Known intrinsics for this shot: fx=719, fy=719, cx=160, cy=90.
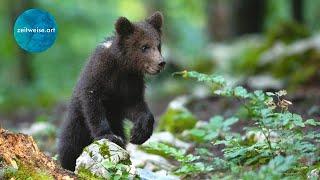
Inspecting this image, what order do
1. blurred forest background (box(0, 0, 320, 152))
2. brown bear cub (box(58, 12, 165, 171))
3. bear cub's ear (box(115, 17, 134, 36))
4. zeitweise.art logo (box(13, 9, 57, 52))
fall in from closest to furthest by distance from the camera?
zeitweise.art logo (box(13, 9, 57, 52)) → brown bear cub (box(58, 12, 165, 171)) → bear cub's ear (box(115, 17, 134, 36)) → blurred forest background (box(0, 0, 320, 152))

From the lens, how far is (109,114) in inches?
278

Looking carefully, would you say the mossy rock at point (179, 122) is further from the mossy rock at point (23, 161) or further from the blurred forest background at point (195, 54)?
the mossy rock at point (23, 161)

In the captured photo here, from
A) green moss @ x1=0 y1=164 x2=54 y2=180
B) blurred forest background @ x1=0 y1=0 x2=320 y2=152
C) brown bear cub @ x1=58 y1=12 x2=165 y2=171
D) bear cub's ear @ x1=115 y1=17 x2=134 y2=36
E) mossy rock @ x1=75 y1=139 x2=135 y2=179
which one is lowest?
green moss @ x1=0 y1=164 x2=54 y2=180

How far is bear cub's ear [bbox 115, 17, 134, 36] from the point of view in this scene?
6945mm

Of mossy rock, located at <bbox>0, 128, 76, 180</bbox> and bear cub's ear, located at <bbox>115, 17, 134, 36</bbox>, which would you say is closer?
mossy rock, located at <bbox>0, 128, 76, 180</bbox>

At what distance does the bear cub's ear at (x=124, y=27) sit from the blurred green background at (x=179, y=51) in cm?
128

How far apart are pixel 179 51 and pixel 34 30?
1830cm

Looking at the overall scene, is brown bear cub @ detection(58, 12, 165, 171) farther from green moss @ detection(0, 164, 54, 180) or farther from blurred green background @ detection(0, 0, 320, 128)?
green moss @ detection(0, 164, 54, 180)

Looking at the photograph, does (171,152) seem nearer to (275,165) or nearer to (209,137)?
(209,137)

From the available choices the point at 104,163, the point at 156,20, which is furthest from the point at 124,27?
the point at 104,163

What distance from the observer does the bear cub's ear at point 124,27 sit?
22.8 feet

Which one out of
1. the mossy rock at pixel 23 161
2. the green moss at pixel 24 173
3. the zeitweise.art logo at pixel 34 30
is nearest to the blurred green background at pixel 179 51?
the zeitweise.art logo at pixel 34 30

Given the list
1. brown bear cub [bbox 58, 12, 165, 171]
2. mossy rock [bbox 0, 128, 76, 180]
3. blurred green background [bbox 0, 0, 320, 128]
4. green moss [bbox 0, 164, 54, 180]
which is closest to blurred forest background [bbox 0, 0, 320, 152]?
blurred green background [bbox 0, 0, 320, 128]

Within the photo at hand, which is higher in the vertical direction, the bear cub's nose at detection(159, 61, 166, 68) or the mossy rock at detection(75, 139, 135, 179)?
the bear cub's nose at detection(159, 61, 166, 68)
